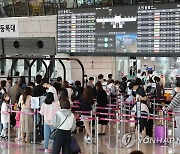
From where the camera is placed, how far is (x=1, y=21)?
74.2ft

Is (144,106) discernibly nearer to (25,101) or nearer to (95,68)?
(25,101)

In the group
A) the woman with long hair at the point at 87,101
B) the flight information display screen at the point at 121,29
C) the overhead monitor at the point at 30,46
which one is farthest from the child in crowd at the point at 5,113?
the overhead monitor at the point at 30,46

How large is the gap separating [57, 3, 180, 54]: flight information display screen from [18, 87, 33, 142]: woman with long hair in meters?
4.86

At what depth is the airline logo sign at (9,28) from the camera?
2200cm

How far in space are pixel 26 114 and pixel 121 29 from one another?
5.17 metres

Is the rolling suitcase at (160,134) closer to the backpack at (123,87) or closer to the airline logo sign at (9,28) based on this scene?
the backpack at (123,87)

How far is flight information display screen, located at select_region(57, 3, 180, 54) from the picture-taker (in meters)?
16.0

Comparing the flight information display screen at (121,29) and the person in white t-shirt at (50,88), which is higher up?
the flight information display screen at (121,29)

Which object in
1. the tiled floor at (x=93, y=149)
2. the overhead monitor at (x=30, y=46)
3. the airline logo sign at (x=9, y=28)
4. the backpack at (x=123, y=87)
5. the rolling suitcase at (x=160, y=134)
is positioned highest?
the airline logo sign at (x=9, y=28)

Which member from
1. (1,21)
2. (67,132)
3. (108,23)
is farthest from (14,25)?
(67,132)

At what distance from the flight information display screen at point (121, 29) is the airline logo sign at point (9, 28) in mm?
4263

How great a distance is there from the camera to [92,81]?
1711 cm

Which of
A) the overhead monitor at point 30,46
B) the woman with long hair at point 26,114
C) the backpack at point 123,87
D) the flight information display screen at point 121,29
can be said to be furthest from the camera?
the overhead monitor at point 30,46

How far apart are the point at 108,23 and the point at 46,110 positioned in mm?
6355
